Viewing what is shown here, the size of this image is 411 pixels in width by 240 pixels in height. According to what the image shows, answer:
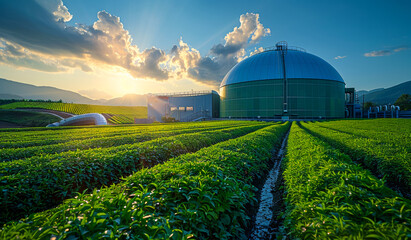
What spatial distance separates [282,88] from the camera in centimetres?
4606

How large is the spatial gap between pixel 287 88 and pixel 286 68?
6.04 meters

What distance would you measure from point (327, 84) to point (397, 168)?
51.4 metres

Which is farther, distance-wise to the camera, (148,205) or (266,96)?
(266,96)

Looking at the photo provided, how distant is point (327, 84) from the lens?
47.3 m

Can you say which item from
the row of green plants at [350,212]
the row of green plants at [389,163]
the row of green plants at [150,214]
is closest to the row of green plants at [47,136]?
the row of green plants at [150,214]

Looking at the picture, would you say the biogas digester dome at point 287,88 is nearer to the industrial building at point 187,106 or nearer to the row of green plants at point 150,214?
the industrial building at point 187,106

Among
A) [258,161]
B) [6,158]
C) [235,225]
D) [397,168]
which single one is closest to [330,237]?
[235,225]

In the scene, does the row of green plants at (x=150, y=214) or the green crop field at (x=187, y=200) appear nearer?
the row of green plants at (x=150, y=214)

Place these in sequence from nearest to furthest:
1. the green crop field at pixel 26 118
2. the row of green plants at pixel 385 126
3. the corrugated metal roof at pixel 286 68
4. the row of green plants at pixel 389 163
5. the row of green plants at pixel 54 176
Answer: the row of green plants at pixel 54 176 < the row of green plants at pixel 389 163 < the row of green plants at pixel 385 126 < the green crop field at pixel 26 118 < the corrugated metal roof at pixel 286 68

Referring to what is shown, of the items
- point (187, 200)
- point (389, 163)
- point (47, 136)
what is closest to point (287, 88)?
point (389, 163)

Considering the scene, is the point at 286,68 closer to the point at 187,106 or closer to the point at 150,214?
the point at 187,106

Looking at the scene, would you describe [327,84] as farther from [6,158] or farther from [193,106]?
[6,158]

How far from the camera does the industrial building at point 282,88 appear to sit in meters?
45.8

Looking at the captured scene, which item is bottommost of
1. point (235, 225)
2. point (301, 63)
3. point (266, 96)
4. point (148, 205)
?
point (235, 225)
